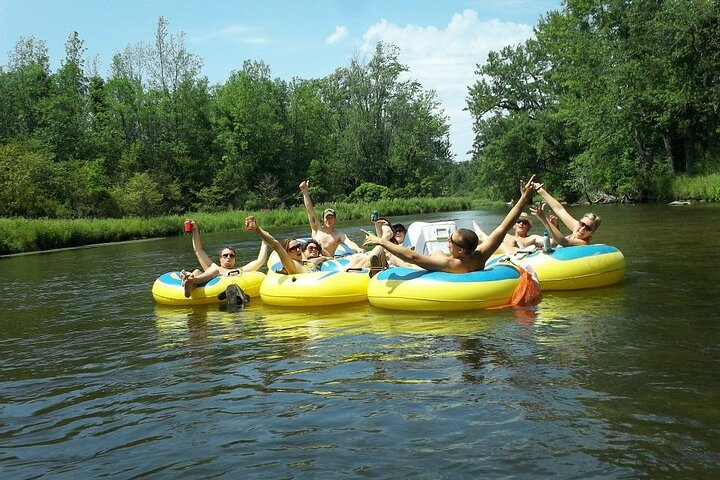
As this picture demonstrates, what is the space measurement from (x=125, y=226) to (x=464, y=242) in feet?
75.6

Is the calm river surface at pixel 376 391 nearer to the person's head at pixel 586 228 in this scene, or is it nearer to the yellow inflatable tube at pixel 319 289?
the yellow inflatable tube at pixel 319 289

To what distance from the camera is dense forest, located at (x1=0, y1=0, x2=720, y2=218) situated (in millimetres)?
29469

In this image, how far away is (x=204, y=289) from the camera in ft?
29.5

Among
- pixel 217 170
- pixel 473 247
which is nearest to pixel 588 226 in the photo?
pixel 473 247

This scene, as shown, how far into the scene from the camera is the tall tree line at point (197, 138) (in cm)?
3519

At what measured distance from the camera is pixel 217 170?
1873 inches

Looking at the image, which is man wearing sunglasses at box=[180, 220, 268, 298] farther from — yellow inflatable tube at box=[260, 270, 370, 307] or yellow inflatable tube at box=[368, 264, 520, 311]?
yellow inflatable tube at box=[368, 264, 520, 311]

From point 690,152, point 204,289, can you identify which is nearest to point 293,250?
point 204,289

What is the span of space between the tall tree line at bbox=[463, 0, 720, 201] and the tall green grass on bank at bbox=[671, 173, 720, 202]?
1096mm

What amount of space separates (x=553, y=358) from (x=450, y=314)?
83.2 inches

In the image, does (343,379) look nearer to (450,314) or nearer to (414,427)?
(414,427)

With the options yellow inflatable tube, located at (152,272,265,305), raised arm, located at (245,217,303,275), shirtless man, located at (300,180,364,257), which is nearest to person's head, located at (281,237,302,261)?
raised arm, located at (245,217,303,275)

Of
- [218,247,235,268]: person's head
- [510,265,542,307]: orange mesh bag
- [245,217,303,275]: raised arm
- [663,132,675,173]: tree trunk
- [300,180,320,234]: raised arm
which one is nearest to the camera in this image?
[510,265,542,307]: orange mesh bag

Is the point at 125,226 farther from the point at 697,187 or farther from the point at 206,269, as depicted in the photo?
the point at 697,187
